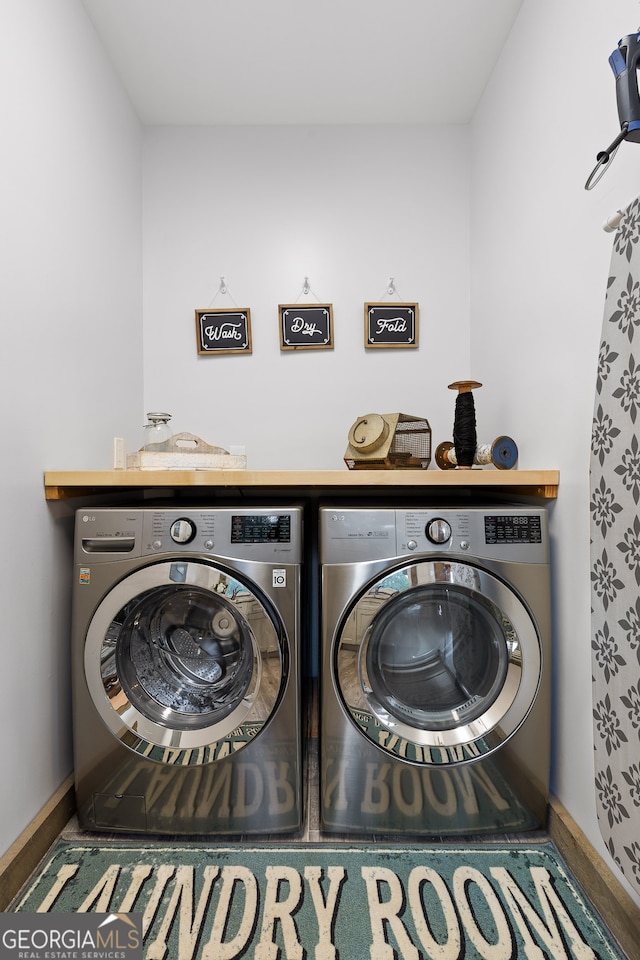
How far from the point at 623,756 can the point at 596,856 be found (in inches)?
16.5

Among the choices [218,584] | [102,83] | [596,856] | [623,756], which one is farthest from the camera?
[102,83]

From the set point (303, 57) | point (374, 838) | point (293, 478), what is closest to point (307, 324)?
point (303, 57)

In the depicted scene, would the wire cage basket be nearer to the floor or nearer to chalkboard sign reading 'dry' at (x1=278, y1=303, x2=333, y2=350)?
chalkboard sign reading 'dry' at (x1=278, y1=303, x2=333, y2=350)

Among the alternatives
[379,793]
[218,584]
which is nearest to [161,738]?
[218,584]

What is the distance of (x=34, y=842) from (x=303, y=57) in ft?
8.83

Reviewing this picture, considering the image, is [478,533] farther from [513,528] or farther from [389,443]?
[389,443]

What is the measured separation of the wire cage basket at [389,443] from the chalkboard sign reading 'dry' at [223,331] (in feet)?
2.46

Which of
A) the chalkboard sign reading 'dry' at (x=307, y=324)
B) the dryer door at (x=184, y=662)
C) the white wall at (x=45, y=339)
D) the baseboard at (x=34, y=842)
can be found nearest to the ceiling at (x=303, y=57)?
the white wall at (x=45, y=339)

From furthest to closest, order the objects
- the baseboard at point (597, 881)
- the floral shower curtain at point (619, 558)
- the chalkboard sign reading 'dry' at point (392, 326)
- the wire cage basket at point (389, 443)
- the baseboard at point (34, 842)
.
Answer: the chalkboard sign reading 'dry' at point (392, 326) < the wire cage basket at point (389, 443) < the baseboard at point (34, 842) < the baseboard at point (597, 881) < the floral shower curtain at point (619, 558)

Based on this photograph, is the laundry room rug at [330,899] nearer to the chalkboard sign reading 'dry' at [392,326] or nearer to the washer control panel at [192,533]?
the washer control panel at [192,533]

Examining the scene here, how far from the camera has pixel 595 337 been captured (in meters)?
1.30

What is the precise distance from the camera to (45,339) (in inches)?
57.7

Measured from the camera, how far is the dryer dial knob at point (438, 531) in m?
1.42

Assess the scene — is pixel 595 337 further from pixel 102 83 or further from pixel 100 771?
pixel 102 83
